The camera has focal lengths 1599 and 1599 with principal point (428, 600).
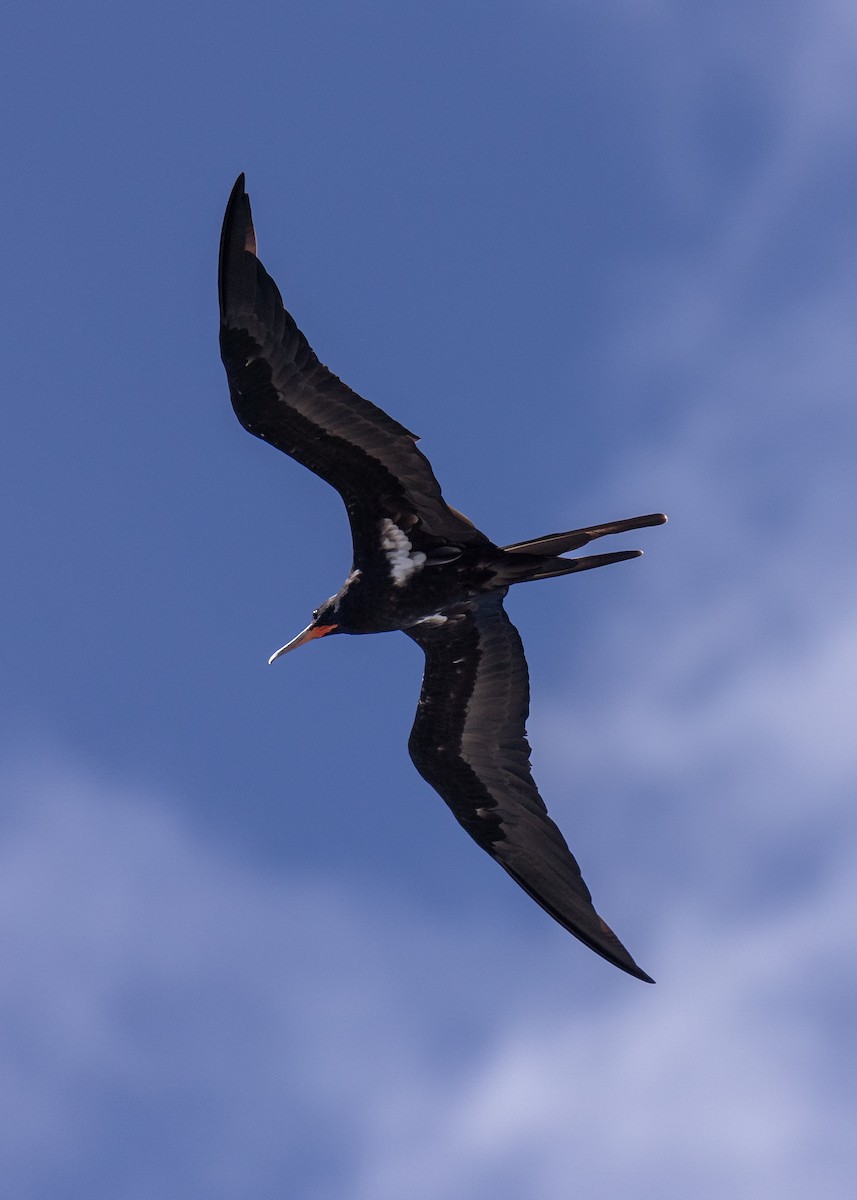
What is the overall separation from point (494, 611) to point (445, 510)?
1.29m

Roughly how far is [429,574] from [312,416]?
1808 millimetres

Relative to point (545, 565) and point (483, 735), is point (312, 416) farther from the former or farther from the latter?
point (483, 735)

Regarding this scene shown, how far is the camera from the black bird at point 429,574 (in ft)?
41.8

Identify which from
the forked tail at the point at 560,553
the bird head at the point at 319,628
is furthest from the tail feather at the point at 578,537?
the bird head at the point at 319,628

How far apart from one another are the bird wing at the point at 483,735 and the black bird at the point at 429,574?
→ 0.01 meters

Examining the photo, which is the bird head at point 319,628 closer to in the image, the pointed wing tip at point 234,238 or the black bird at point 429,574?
the black bird at point 429,574

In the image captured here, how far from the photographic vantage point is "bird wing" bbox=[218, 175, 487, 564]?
12.5 metres

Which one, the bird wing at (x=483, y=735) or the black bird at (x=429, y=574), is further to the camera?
the bird wing at (x=483, y=735)

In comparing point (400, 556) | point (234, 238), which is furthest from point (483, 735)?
point (234, 238)

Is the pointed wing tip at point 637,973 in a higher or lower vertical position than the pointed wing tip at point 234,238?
lower

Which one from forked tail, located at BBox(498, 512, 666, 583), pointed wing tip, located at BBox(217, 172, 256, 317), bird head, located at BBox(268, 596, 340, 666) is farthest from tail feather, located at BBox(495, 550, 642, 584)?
pointed wing tip, located at BBox(217, 172, 256, 317)

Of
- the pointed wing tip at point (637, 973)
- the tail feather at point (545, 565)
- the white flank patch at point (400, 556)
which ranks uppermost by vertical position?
the tail feather at point (545, 565)

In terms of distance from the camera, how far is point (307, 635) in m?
14.4

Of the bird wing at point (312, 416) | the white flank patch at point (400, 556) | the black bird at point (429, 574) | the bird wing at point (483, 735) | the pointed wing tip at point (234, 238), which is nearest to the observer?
the pointed wing tip at point (234, 238)
